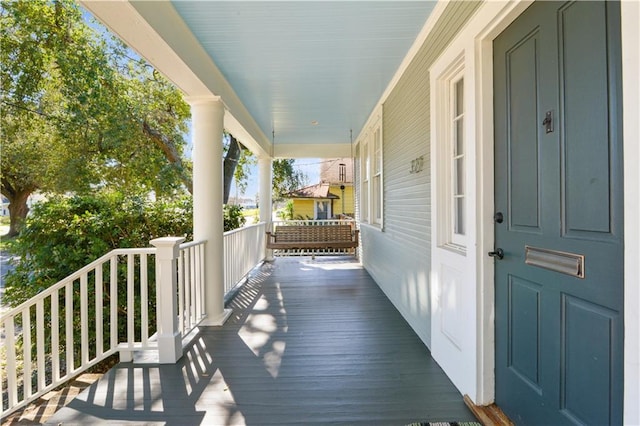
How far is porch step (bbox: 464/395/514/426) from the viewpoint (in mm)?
1707

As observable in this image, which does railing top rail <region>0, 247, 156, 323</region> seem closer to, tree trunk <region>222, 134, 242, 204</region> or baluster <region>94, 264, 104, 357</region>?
baluster <region>94, 264, 104, 357</region>

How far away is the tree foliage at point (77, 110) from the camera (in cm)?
662

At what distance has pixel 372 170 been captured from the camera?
5.39 meters

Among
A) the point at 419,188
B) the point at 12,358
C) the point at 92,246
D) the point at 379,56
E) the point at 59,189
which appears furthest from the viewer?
the point at 59,189

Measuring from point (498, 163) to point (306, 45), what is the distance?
6.74 ft

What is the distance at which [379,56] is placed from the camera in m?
3.13

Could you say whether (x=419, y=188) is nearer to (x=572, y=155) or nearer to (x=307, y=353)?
(x=572, y=155)

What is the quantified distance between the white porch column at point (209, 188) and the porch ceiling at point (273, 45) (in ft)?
0.71

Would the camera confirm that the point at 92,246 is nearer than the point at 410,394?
No

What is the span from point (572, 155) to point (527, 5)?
0.81 meters

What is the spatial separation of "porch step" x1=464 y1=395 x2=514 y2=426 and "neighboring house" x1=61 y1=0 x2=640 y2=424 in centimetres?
7

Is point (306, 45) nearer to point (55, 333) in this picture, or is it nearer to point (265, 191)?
point (55, 333)

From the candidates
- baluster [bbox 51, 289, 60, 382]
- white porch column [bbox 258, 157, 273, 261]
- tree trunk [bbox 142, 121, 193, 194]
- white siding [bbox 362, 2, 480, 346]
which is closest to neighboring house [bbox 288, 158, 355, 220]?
tree trunk [bbox 142, 121, 193, 194]
